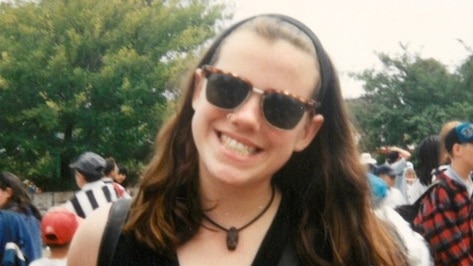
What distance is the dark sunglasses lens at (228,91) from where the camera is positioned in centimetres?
168

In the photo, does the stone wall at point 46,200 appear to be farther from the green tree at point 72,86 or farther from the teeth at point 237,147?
the teeth at point 237,147

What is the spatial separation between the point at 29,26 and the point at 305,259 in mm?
23323

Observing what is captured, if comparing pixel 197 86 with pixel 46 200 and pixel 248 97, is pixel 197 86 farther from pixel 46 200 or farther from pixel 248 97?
pixel 46 200

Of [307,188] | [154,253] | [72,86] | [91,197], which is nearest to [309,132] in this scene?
[307,188]

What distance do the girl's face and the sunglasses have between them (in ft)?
0.04

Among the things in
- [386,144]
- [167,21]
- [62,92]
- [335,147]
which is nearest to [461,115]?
[386,144]

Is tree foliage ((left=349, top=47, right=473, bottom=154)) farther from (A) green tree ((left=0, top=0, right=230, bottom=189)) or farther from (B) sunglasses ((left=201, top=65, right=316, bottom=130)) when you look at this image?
(B) sunglasses ((left=201, top=65, right=316, bottom=130))

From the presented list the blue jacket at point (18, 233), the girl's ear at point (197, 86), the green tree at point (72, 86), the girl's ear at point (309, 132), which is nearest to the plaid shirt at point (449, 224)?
the girl's ear at point (309, 132)

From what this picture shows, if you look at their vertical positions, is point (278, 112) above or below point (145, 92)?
above

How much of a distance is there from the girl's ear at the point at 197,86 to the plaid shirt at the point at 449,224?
262 centimetres

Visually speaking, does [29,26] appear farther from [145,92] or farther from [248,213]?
[248,213]

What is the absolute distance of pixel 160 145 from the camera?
1.97m

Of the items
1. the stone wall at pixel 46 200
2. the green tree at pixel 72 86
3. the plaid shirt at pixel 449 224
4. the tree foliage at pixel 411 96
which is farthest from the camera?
the tree foliage at pixel 411 96

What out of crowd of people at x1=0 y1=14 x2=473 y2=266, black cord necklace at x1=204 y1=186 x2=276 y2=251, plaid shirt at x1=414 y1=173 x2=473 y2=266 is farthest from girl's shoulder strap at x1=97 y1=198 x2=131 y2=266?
plaid shirt at x1=414 y1=173 x2=473 y2=266
